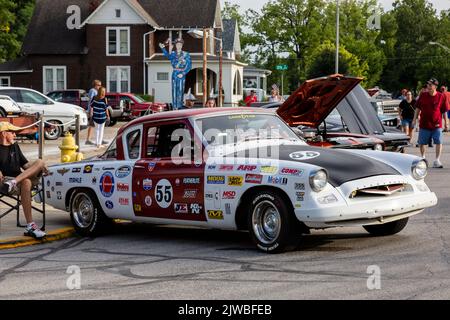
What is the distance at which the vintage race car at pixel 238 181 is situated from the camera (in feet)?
28.6

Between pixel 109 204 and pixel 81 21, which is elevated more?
pixel 81 21

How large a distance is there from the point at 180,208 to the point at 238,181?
0.87 meters

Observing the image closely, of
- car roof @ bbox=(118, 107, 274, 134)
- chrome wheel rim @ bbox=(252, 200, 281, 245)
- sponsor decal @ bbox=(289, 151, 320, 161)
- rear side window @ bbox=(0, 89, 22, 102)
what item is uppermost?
rear side window @ bbox=(0, 89, 22, 102)

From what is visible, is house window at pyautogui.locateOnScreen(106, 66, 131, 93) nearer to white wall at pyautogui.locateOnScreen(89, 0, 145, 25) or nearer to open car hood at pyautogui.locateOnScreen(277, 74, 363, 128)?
white wall at pyautogui.locateOnScreen(89, 0, 145, 25)

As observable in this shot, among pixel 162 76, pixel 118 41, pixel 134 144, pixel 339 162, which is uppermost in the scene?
pixel 118 41

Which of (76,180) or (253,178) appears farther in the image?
(76,180)

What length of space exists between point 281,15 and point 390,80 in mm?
26196

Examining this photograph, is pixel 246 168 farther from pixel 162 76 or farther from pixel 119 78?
pixel 119 78

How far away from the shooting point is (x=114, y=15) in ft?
193

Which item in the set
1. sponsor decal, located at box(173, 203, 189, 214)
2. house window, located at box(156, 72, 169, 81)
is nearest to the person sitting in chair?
sponsor decal, located at box(173, 203, 189, 214)

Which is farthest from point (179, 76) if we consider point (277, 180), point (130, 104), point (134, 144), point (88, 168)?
point (277, 180)

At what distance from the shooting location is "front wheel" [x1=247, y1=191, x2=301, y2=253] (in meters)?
8.70

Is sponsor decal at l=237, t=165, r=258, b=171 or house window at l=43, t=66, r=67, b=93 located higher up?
house window at l=43, t=66, r=67, b=93

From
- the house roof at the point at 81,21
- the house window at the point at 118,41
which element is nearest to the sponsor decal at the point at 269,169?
the house roof at the point at 81,21
